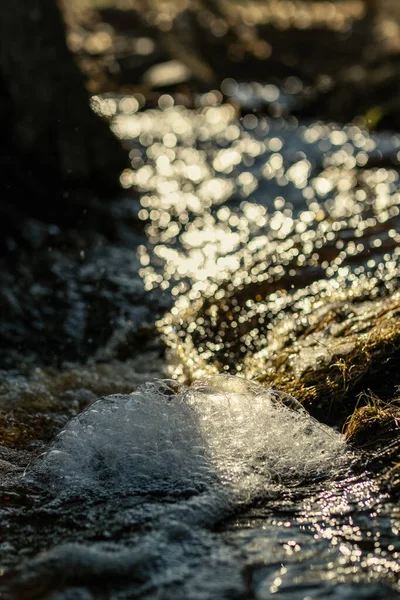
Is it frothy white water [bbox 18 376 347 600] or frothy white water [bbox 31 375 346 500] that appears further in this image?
frothy white water [bbox 31 375 346 500]

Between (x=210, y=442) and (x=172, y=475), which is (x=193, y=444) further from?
(x=172, y=475)

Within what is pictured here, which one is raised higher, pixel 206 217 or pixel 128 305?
pixel 206 217

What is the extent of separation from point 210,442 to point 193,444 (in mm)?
70

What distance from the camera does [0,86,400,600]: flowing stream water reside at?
270cm

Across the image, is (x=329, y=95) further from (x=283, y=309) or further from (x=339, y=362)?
(x=339, y=362)

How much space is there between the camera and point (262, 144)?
354 inches

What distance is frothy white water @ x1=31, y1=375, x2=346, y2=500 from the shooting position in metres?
3.27

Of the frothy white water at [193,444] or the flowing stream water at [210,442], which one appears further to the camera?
the frothy white water at [193,444]

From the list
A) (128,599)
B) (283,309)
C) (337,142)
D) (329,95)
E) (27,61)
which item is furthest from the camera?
(329,95)

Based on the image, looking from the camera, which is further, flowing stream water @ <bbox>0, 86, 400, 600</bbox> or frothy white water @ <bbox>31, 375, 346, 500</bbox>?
frothy white water @ <bbox>31, 375, 346, 500</bbox>

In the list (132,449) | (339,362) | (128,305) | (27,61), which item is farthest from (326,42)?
(132,449)

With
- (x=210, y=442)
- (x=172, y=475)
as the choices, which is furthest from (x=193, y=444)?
(x=172, y=475)

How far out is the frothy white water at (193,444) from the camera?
129 inches

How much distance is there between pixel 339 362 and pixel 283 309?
1.42 metres
